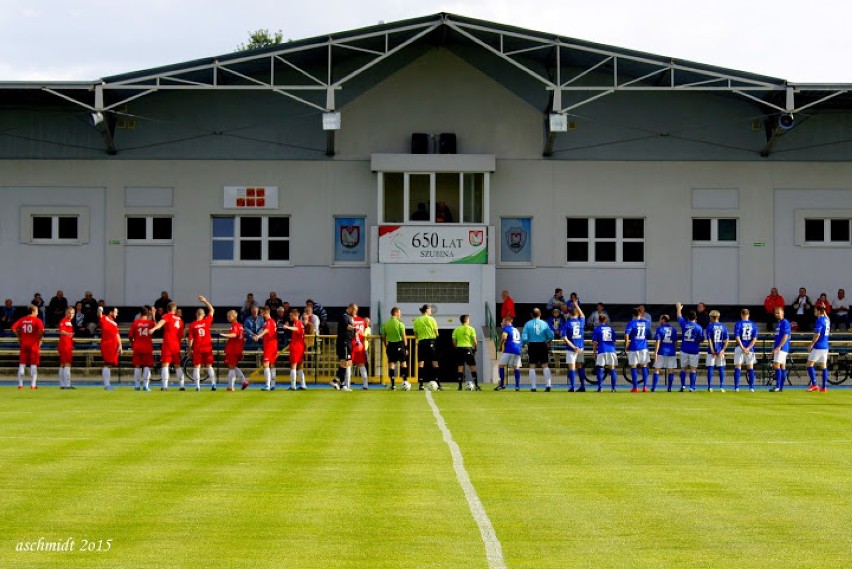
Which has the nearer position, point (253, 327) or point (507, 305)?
point (253, 327)

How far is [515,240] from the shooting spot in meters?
41.8

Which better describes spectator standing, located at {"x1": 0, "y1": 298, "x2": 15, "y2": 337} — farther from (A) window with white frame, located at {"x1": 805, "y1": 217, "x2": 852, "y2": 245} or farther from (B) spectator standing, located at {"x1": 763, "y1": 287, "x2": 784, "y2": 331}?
(A) window with white frame, located at {"x1": 805, "y1": 217, "x2": 852, "y2": 245}

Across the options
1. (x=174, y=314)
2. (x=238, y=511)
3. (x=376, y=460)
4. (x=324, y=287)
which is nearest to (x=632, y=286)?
(x=324, y=287)

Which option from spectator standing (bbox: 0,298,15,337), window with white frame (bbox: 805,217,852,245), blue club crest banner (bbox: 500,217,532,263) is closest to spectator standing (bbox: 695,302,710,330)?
window with white frame (bbox: 805,217,852,245)

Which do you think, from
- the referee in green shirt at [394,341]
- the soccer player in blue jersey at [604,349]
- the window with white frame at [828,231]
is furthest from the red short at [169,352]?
the window with white frame at [828,231]

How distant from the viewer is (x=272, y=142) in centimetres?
4141

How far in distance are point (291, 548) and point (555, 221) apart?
32914mm

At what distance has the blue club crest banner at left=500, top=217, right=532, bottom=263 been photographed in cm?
4175

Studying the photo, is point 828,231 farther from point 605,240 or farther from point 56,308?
point 56,308

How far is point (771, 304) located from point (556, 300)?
22.0 feet

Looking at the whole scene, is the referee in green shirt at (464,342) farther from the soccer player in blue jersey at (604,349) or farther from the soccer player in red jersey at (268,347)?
the soccer player in red jersey at (268,347)

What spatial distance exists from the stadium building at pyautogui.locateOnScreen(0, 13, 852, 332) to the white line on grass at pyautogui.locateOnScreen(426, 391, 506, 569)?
24.5 meters

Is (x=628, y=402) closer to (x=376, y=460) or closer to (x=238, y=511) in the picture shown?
(x=376, y=460)

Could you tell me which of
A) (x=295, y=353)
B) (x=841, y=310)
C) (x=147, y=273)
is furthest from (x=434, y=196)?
(x=841, y=310)
